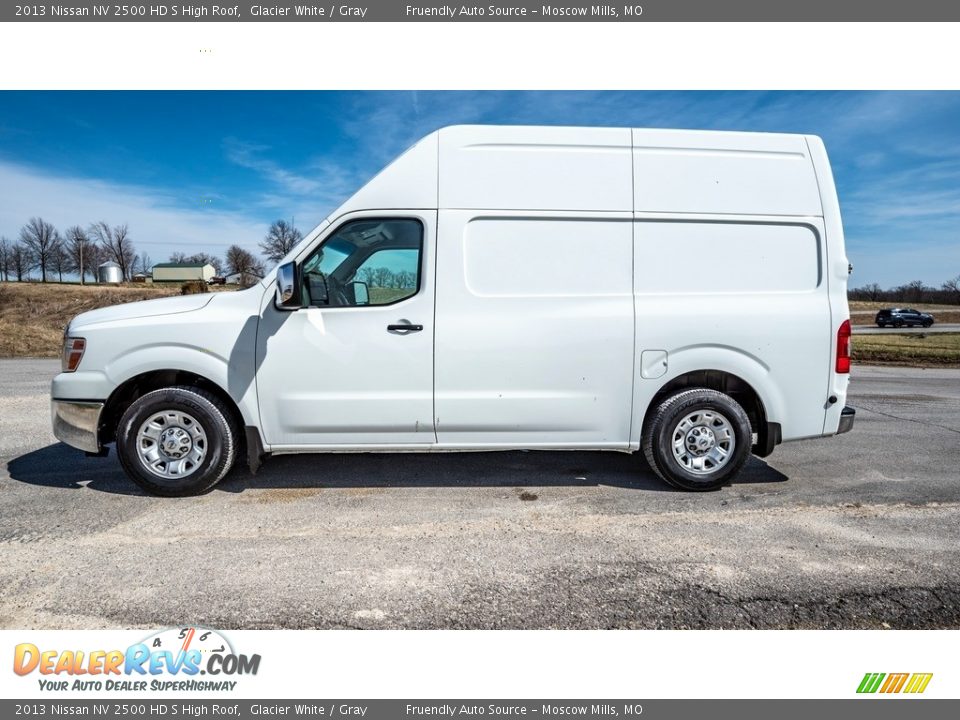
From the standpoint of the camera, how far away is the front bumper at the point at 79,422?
3943 millimetres

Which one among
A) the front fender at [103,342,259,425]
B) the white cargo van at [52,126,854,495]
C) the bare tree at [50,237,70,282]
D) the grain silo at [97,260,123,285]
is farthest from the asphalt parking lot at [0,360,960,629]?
the bare tree at [50,237,70,282]

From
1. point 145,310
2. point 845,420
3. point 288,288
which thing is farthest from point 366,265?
point 845,420

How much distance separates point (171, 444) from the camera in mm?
3943

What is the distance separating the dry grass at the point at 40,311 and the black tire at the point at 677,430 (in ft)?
53.3

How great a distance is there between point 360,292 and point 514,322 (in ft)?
3.87

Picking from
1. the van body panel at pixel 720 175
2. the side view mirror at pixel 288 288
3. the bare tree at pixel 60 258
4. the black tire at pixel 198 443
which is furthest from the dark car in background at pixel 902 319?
the bare tree at pixel 60 258

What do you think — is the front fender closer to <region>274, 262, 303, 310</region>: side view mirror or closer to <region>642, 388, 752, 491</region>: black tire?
<region>274, 262, 303, 310</region>: side view mirror

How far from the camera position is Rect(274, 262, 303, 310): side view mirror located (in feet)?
12.4

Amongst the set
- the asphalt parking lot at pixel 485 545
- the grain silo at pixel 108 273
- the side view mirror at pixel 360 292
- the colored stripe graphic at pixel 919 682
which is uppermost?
the grain silo at pixel 108 273

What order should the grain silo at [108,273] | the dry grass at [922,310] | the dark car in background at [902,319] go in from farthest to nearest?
the grain silo at [108,273], the dry grass at [922,310], the dark car in background at [902,319]

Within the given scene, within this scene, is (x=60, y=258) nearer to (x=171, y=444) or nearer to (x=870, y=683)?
(x=171, y=444)

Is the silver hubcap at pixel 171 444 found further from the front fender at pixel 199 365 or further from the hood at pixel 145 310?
the hood at pixel 145 310

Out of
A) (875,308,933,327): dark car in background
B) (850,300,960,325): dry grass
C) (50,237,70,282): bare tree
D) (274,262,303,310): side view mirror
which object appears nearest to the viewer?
(274,262,303,310): side view mirror

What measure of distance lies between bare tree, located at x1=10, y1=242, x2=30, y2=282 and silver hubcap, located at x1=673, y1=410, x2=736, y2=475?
97195 millimetres
